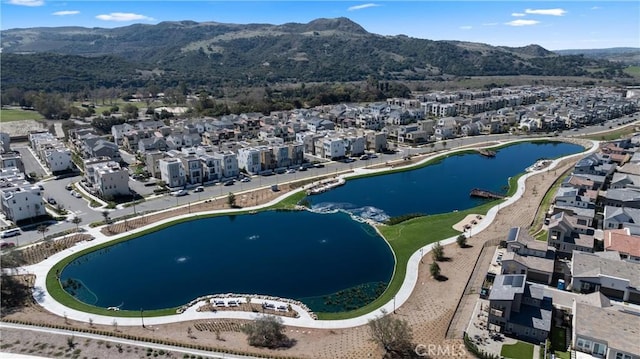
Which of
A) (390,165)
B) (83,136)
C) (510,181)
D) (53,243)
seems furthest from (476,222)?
(83,136)

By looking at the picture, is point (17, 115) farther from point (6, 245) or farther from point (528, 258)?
point (528, 258)

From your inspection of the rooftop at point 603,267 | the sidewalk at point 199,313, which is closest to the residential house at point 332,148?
the sidewalk at point 199,313

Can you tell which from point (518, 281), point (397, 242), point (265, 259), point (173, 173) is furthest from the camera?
point (173, 173)

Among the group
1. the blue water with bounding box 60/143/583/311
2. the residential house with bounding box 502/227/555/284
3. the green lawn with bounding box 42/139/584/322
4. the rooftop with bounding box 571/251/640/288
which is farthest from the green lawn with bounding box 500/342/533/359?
the blue water with bounding box 60/143/583/311

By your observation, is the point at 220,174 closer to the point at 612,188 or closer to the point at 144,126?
the point at 144,126

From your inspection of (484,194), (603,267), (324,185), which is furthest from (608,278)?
(324,185)

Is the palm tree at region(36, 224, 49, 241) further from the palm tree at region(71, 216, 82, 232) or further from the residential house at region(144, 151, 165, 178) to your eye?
the residential house at region(144, 151, 165, 178)

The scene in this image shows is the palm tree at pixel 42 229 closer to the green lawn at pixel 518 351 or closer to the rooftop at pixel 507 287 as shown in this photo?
the rooftop at pixel 507 287
